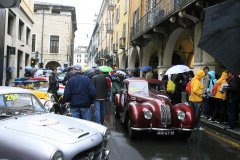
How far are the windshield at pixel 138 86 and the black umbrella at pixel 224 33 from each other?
12.5 feet

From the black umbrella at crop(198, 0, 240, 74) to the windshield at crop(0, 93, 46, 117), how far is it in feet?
9.62

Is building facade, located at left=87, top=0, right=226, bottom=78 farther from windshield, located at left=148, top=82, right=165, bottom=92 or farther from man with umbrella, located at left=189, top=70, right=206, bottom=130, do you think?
windshield, located at left=148, top=82, right=165, bottom=92

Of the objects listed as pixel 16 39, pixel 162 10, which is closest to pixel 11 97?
pixel 162 10

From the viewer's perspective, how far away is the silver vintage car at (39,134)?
257cm

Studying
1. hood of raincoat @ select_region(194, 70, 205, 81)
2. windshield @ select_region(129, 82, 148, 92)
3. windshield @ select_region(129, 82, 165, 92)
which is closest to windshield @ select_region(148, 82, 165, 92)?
windshield @ select_region(129, 82, 165, 92)

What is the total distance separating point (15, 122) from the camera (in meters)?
3.16

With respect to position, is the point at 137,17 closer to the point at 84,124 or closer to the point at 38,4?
the point at 84,124

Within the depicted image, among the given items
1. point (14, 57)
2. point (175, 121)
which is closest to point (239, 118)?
point (175, 121)

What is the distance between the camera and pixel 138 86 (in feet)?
23.8

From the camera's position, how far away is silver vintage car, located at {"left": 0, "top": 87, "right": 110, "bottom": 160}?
2568 millimetres

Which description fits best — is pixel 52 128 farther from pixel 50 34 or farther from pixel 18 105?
pixel 50 34

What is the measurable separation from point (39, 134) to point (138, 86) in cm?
474

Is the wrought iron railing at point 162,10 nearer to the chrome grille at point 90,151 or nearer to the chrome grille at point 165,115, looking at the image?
the chrome grille at point 165,115

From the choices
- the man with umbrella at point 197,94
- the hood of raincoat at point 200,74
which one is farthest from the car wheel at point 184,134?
the hood of raincoat at point 200,74
